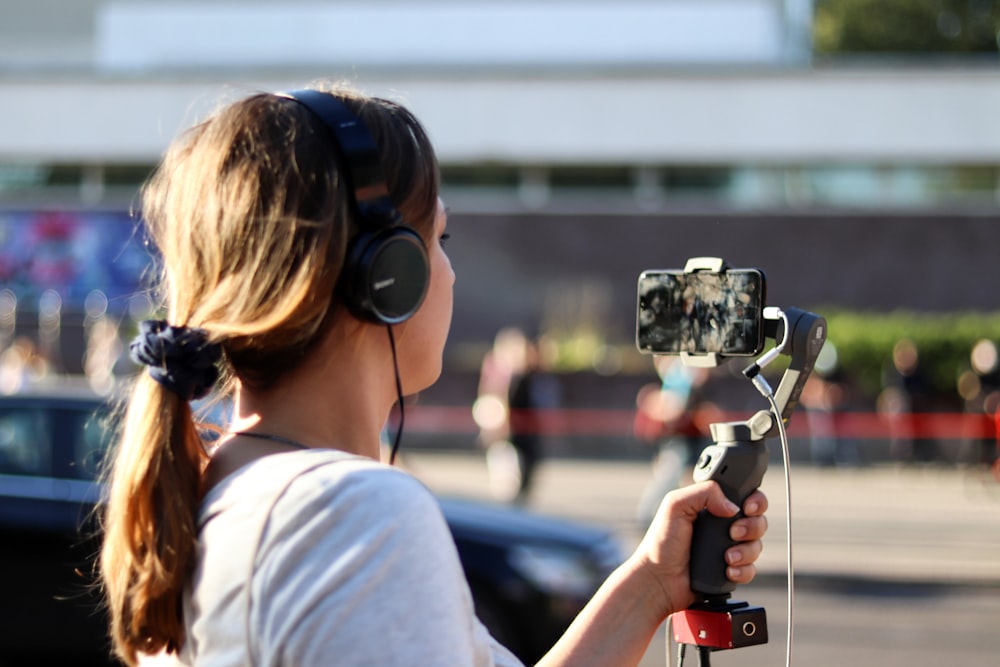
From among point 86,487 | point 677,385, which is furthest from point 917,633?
point 86,487

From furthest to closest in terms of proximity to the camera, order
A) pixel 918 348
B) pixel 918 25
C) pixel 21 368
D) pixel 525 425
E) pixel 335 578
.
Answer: pixel 918 25, pixel 918 348, pixel 21 368, pixel 525 425, pixel 335 578

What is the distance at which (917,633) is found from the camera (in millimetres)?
7434

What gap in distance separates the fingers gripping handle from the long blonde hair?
537mm

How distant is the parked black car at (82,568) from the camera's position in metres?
5.30

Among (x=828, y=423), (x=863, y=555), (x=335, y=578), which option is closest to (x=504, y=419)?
(x=863, y=555)

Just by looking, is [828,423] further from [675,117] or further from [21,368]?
[21,368]

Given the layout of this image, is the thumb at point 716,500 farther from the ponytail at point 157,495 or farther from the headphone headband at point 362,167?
the ponytail at point 157,495

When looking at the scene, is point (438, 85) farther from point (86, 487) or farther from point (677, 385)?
point (86, 487)

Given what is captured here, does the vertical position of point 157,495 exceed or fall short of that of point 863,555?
it exceeds it

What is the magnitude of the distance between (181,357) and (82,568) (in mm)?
4500

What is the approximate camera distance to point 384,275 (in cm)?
140

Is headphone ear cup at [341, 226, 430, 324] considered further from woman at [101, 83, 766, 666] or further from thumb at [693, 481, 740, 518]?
thumb at [693, 481, 740, 518]

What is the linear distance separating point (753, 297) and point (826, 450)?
15.4 meters

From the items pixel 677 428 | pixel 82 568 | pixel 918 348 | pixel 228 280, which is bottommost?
pixel 918 348
